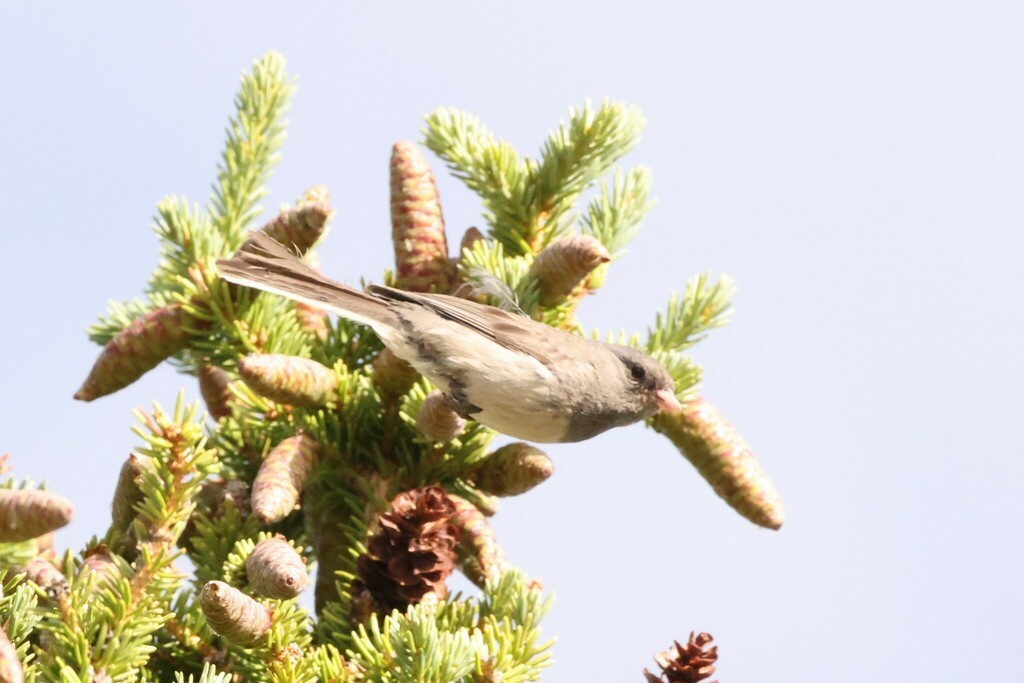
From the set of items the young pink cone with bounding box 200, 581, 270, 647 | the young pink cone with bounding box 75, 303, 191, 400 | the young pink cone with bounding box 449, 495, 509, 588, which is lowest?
the young pink cone with bounding box 200, 581, 270, 647

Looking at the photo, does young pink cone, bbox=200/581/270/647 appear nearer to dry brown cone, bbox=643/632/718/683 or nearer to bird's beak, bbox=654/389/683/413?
dry brown cone, bbox=643/632/718/683

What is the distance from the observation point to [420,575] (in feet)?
6.63

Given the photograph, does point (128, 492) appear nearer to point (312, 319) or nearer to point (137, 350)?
point (137, 350)

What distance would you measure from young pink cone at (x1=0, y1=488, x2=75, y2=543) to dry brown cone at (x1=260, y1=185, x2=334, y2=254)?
0.88 metres

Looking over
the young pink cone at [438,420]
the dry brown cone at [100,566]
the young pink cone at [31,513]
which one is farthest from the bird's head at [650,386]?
the young pink cone at [31,513]

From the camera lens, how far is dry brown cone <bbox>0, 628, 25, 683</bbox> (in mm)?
1478

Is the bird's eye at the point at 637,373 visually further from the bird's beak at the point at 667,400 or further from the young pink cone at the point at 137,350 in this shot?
the young pink cone at the point at 137,350

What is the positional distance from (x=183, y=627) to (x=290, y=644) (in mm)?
244

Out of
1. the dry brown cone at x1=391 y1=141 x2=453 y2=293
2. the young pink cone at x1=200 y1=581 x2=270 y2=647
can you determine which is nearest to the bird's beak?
the dry brown cone at x1=391 y1=141 x2=453 y2=293

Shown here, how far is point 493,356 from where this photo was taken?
2396mm

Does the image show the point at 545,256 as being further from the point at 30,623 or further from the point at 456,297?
the point at 30,623

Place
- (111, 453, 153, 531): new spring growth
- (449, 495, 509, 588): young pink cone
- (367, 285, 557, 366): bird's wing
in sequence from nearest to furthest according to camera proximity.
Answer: (111, 453, 153, 531): new spring growth → (449, 495, 509, 588): young pink cone → (367, 285, 557, 366): bird's wing

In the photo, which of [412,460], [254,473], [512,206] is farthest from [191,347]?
[512,206]

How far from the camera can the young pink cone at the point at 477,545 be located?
214 cm
